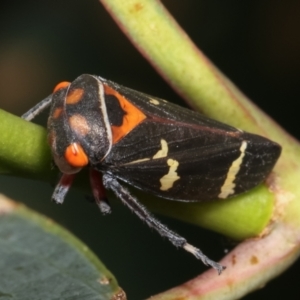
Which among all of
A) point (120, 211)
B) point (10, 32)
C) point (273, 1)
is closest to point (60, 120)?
point (120, 211)

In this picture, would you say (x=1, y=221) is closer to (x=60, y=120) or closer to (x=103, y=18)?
(x=60, y=120)

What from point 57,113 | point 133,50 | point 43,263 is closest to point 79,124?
point 57,113

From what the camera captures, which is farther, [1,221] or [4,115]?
[4,115]

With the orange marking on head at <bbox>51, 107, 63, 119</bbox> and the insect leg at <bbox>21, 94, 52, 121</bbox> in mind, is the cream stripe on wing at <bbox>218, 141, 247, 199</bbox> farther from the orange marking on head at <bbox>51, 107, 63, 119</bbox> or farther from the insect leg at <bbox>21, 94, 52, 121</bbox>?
the insect leg at <bbox>21, 94, 52, 121</bbox>

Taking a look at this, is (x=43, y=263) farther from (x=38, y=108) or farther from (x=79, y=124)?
(x=38, y=108)

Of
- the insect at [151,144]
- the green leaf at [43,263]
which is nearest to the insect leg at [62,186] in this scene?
the insect at [151,144]

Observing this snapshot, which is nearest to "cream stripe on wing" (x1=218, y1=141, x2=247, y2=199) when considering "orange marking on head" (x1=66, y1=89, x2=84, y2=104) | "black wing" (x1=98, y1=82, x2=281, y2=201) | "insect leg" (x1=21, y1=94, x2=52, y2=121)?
"black wing" (x1=98, y1=82, x2=281, y2=201)
